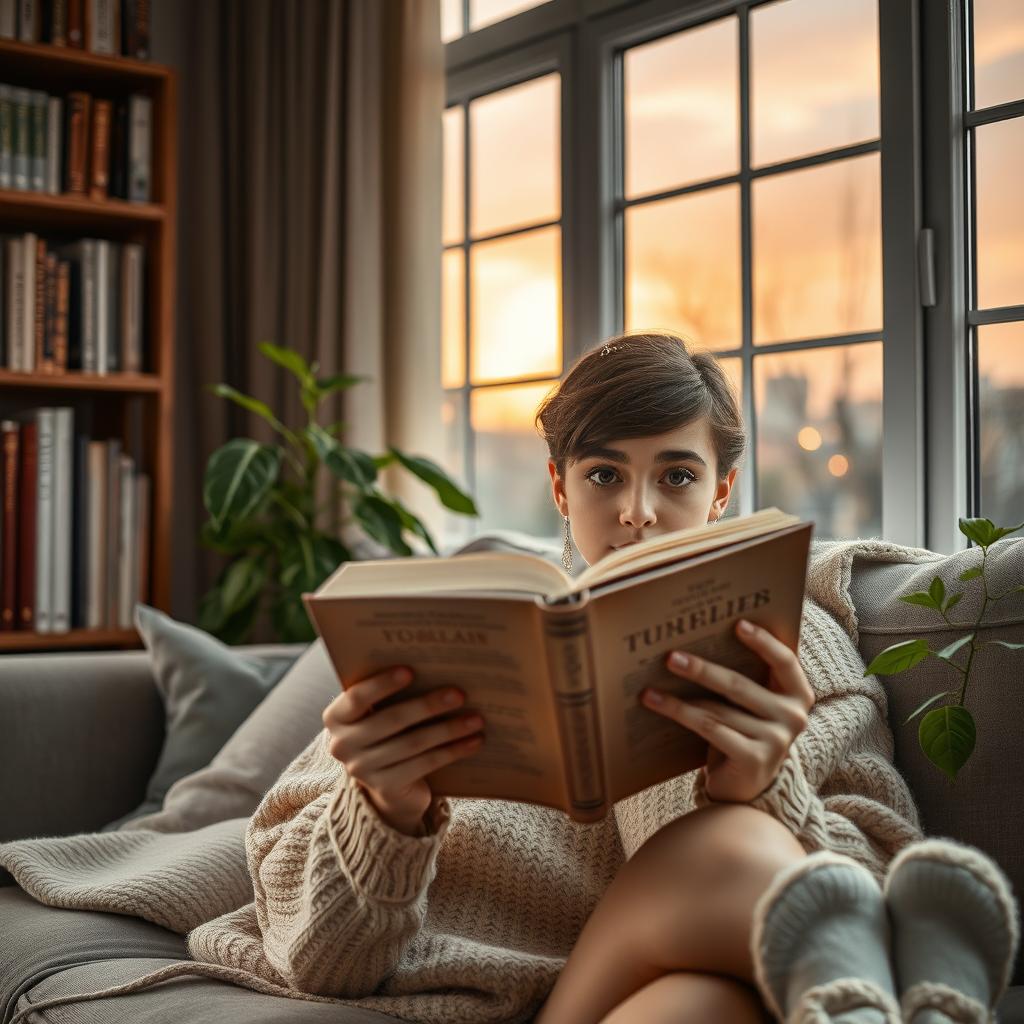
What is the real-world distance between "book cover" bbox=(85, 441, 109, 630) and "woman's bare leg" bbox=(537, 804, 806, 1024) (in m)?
1.96

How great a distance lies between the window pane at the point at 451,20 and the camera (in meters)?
2.94

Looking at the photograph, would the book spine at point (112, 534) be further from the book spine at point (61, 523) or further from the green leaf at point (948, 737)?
the green leaf at point (948, 737)

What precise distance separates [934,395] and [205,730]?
4.27 feet

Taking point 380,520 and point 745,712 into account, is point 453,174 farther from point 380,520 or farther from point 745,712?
point 745,712

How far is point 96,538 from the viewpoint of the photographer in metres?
2.77

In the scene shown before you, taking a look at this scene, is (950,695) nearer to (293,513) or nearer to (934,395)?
(934,395)

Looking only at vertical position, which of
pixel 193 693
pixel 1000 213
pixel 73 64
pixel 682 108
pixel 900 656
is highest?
pixel 73 64

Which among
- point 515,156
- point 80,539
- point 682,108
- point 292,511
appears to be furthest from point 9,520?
point 682,108

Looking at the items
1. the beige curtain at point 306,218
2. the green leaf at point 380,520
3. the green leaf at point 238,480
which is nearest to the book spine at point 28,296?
the beige curtain at point 306,218

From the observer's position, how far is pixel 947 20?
1968 millimetres

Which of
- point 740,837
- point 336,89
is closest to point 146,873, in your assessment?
point 740,837

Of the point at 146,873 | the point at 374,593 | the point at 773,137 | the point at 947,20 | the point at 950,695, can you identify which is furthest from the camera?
the point at 773,137

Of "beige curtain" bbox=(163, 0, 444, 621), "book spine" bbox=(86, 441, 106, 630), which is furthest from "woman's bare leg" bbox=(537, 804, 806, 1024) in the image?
"book spine" bbox=(86, 441, 106, 630)

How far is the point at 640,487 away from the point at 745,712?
355 mm
